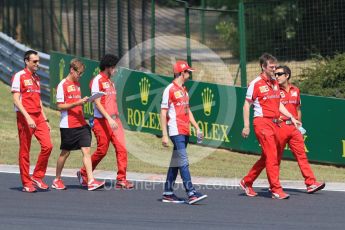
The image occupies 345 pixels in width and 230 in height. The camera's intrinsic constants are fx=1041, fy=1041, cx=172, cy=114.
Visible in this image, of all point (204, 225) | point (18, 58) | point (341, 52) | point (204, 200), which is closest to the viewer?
point (204, 225)

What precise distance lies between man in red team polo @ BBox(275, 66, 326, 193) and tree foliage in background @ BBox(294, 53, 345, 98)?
464 centimetres

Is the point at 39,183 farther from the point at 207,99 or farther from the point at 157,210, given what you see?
the point at 207,99

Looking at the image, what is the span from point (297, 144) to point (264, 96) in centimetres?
104

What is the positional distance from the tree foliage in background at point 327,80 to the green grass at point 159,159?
178 centimetres

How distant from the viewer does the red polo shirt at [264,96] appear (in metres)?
13.1

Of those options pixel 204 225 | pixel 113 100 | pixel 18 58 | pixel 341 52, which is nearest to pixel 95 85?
pixel 113 100

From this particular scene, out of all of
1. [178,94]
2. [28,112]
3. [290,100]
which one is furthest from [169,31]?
[178,94]

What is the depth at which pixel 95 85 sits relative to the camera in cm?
1376

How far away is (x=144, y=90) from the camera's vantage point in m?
20.5

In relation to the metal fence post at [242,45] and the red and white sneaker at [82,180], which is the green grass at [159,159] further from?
the red and white sneaker at [82,180]

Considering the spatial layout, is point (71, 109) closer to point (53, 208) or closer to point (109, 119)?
point (109, 119)

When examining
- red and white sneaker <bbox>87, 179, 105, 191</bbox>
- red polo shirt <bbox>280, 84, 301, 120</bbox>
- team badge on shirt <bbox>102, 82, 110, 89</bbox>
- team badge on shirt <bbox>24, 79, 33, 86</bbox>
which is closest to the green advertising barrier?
red polo shirt <bbox>280, 84, 301, 120</bbox>

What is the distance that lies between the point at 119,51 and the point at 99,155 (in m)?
9.96

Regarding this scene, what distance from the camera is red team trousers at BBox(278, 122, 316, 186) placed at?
13602 millimetres
